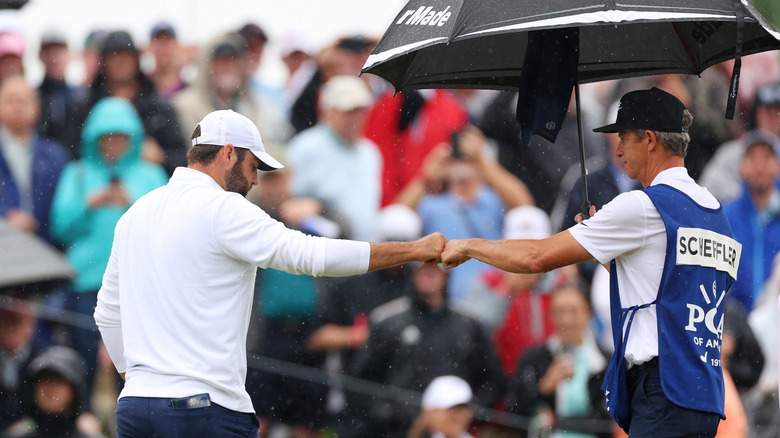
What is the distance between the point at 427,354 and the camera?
790 cm

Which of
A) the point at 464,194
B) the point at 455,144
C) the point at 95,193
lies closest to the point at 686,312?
the point at 464,194

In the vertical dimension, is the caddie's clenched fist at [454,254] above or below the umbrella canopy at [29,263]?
above

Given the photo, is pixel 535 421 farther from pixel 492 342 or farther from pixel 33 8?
pixel 33 8

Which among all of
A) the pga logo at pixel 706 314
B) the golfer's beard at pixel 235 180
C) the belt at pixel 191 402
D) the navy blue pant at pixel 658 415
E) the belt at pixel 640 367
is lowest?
the belt at pixel 191 402

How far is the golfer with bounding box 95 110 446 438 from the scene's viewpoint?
168 inches

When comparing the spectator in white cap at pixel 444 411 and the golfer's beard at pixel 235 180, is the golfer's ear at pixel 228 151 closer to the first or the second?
the golfer's beard at pixel 235 180

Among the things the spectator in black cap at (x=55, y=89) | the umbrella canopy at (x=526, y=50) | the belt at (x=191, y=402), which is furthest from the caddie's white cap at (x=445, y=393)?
the belt at (x=191, y=402)

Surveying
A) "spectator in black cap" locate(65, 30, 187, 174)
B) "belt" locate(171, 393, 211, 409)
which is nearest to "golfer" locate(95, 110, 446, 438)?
"belt" locate(171, 393, 211, 409)

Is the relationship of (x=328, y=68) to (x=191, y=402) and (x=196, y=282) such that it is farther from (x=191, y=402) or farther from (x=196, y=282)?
(x=191, y=402)

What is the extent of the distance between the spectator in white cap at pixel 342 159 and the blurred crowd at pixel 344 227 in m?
0.01

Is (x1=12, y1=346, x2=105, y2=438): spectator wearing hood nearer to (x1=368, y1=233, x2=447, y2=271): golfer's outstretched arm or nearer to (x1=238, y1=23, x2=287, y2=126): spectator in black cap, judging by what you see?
(x1=238, y1=23, x2=287, y2=126): spectator in black cap

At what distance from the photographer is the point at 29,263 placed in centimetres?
759

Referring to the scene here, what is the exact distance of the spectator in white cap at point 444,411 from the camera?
25.1ft

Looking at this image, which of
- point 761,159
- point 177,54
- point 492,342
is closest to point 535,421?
point 492,342
